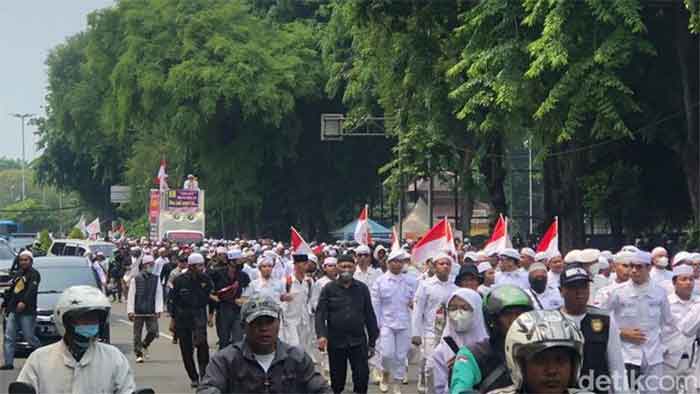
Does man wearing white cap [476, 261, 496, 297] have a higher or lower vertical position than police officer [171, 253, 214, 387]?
higher

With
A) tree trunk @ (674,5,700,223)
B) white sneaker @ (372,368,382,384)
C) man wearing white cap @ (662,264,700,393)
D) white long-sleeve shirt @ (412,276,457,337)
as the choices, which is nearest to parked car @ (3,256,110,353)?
white sneaker @ (372,368,382,384)

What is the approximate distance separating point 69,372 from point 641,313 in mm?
6994

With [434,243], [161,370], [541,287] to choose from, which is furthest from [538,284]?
[161,370]

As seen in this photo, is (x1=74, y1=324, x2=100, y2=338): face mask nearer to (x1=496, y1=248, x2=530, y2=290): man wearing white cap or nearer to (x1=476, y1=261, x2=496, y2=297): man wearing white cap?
(x1=476, y1=261, x2=496, y2=297): man wearing white cap

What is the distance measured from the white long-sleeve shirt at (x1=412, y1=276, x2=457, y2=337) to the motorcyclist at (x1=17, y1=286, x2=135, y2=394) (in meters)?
9.17

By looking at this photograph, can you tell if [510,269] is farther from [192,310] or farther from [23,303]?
[23,303]

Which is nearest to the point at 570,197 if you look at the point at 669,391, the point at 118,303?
the point at 118,303

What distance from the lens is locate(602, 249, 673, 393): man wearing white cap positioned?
41.4 feet

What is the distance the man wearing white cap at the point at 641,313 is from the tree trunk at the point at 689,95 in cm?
1549

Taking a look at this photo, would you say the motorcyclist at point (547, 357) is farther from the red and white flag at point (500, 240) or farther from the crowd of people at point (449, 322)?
the red and white flag at point (500, 240)

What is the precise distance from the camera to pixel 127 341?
85.1 feet

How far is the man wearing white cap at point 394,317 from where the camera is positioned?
1731 centimetres

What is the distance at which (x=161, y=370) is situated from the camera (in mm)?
20016

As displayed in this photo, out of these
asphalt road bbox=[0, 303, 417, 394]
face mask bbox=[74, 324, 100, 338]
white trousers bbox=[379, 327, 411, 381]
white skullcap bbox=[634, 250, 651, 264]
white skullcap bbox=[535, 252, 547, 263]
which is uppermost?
white skullcap bbox=[634, 250, 651, 264]
